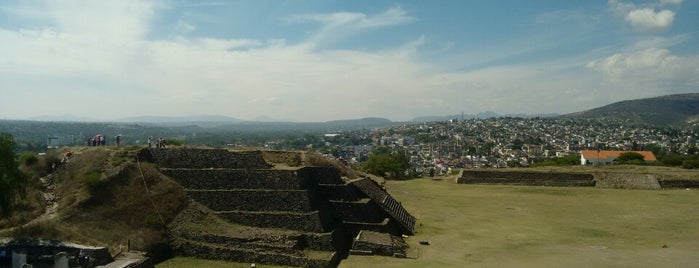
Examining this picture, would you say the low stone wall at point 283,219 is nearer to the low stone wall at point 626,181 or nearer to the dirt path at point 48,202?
the dirt path at point 48,202

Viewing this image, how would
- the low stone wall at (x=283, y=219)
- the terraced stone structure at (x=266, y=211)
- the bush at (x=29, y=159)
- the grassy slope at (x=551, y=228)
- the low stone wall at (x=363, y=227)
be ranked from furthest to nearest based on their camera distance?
the bush at (x=29, y=159)
the low stone wall at (x=363, y=227)
the low stone wall at (x=283, y=219)
the grassy slope at (x=551, y=228)
the terraced stone structure at (x=266, y=211)

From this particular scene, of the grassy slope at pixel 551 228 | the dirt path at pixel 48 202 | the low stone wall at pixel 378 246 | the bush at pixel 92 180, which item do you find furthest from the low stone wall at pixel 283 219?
the dirt path at pixel 48 202

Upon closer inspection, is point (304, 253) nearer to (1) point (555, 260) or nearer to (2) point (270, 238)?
(2) point (270, 238)

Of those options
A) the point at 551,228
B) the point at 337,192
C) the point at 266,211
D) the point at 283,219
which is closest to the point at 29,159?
the point at 266,211

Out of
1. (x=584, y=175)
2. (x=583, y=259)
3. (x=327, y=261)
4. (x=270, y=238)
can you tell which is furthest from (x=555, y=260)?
(x=584, y=175)

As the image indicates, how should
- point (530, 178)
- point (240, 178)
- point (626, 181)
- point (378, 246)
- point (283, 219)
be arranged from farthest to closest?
point (530, 178)
point (626, 181)
point (240, 178)
point (283, 219)
point (378, 246)

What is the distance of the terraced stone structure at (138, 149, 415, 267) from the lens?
79.0 feet

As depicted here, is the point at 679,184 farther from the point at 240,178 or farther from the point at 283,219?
the point at 240,178

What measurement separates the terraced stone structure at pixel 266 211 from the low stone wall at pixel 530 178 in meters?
27.5

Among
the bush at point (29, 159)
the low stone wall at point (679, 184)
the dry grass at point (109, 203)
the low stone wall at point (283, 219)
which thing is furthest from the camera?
the low stone wall at point (679, 184)

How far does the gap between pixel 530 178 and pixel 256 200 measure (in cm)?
3792

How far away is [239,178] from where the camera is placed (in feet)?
93.5

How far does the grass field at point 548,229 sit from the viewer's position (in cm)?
2461

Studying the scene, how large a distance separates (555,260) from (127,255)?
18.5m
